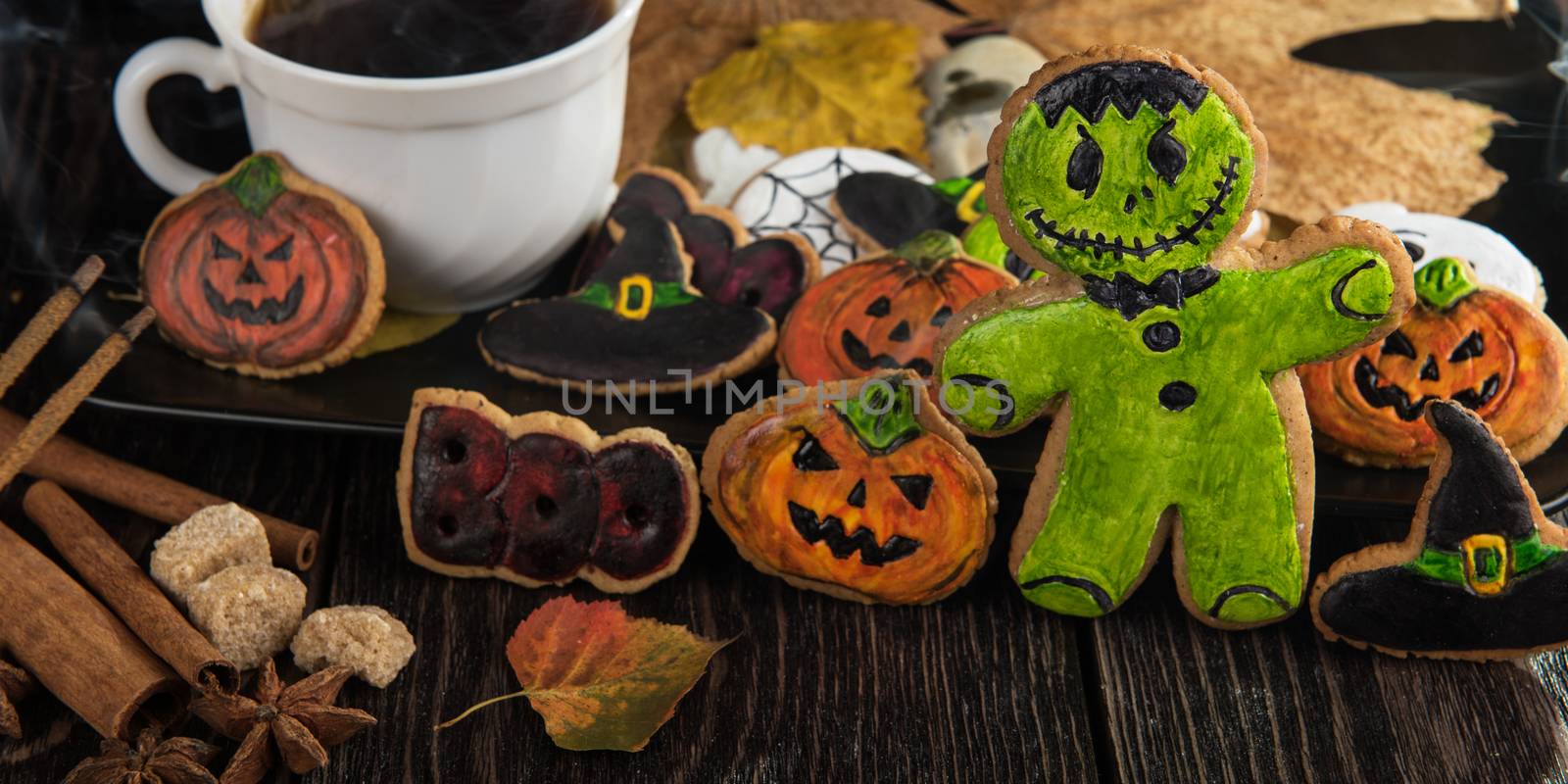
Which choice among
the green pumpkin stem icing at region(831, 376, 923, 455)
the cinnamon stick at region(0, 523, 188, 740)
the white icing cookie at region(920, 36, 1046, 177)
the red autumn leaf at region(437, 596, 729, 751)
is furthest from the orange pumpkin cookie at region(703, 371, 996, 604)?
the white icing cookie at region(920, 36, 1046, 177)

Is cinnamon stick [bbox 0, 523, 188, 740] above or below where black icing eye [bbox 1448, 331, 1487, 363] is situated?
below

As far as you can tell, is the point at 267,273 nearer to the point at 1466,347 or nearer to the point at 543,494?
the point at 543,494

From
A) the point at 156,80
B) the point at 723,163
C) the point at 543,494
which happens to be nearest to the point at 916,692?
the point at 543,494

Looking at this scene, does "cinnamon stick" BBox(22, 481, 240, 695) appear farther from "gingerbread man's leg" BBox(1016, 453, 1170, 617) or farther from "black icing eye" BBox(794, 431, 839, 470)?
"gingerbread man's leg" BBox(1016, 453, 1170, 617)

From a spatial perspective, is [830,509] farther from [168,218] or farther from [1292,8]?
[1292,8]

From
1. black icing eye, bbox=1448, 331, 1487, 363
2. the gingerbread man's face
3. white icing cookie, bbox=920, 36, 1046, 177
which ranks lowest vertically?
white icing cookie, bbox=920, 36, 1046, 177

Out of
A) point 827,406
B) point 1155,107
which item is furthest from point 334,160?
A: point 1155,107
